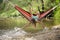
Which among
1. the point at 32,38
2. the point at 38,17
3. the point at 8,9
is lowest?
the point at 8,9

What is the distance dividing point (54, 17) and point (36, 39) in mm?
9073

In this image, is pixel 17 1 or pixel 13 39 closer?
pixel 13 39

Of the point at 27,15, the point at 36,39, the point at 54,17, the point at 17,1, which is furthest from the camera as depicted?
the point at 17,1

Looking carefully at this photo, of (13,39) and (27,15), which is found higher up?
(27,15)

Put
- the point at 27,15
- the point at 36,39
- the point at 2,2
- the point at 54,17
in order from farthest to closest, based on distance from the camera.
→ the point at 2,2, the point at 54,17, the point at 36,39, the point at 27,15

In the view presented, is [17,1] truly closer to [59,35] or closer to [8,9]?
[8,9]

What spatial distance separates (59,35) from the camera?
10547mm

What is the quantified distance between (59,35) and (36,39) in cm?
96

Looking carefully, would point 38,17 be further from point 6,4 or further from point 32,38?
point 6,4

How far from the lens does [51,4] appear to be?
20344mm

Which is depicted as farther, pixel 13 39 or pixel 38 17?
pixel 13 39

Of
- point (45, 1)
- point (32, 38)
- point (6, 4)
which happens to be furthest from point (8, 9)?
point (32, 38)

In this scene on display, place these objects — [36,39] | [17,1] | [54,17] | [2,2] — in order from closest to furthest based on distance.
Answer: [36,39], [54,17], [17,1], [2,2]

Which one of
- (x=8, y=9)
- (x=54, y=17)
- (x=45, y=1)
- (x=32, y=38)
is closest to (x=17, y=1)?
(x=8, y=9)
